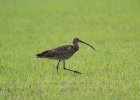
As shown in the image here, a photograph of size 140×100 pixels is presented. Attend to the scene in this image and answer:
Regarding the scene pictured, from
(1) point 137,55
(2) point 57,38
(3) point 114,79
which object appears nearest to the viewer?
(3) point 114,79

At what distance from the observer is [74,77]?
558 inches

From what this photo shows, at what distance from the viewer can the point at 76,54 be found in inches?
768

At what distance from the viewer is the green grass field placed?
12469mm

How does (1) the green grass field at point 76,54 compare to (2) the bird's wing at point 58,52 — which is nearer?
(1) the green grass field at point 76,54

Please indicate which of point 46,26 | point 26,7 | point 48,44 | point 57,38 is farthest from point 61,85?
point 26,7

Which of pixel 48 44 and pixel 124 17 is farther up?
pixel 124 17

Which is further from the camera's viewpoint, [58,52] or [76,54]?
[76,54]

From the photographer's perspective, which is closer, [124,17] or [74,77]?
[74,77]

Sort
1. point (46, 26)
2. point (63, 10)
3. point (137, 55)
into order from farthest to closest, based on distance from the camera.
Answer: point (63, 10) → point (46, 26) → point (137, 55)

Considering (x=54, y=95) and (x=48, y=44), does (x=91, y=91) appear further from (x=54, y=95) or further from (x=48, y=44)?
(x=48, y=44)

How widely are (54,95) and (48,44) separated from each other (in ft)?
36.8

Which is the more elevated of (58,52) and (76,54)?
(76,54)

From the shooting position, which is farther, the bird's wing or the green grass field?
the bird's wing

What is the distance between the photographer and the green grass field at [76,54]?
1247 centimetres
